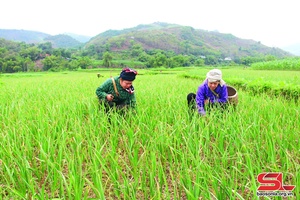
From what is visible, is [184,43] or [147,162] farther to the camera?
[184,43]

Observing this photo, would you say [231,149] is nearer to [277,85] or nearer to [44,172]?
[44,172]

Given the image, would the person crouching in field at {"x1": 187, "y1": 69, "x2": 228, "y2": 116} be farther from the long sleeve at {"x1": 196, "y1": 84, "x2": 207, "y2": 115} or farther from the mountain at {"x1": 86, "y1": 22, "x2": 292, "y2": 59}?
the mountain at {"x1": 86, "y1": 22, "x2": 292, "y2": 59}

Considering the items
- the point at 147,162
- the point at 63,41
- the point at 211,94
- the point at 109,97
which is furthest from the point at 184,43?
the point at 147,162

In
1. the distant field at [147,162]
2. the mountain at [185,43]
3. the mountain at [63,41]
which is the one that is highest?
the mountain at [63,41]

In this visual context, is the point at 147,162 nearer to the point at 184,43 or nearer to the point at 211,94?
the point at 211,94

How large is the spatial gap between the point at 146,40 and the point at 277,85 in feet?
316

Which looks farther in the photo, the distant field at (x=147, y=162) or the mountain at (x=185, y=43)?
the mountain at (x=185, y=43)

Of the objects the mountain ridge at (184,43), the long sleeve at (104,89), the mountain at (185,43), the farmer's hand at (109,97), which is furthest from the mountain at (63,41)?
the farmer's hand at (109,97)

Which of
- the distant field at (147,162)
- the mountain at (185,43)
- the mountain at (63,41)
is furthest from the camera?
the mountain at (63,41)

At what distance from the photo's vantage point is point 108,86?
3.34 meters

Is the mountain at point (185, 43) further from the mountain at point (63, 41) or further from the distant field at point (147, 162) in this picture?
the distant field at point (147, 162)

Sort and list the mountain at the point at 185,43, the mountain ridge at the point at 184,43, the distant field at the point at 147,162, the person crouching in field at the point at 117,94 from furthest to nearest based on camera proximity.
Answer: the mountain ridge at the point at 184,43 → the mountain at the point at 185,43 → the person crouching in field at the point at 117,94 → the distant field at the point at 147,162

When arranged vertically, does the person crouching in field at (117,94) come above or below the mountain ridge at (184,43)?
below

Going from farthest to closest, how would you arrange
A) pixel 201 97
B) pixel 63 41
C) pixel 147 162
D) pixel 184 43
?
pixel 63 41 → pixel 184 43 → pixel 201 97 → pixel 147 162
